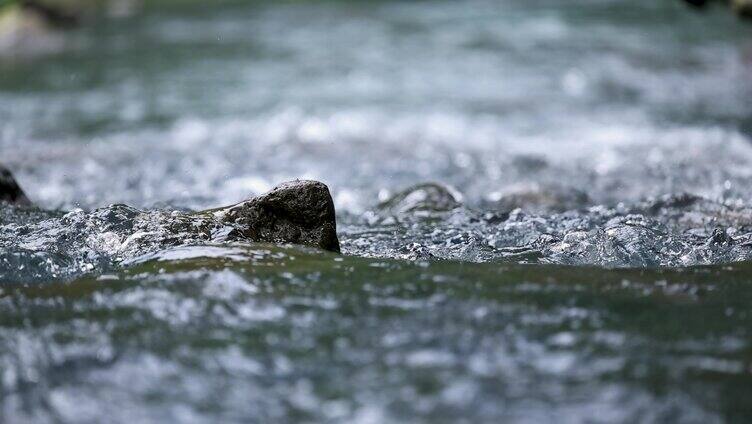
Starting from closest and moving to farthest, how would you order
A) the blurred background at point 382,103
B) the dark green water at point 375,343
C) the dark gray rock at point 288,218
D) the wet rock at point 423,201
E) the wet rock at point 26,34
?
the dark green water at point 375,343, the dark gray rock at point 288,218, the wet rock at point 423,201, the blurred background at point 382,103, the wet rock at point 26,34

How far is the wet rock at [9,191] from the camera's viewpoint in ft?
19.8

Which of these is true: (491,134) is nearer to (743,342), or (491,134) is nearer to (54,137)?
(54,137)

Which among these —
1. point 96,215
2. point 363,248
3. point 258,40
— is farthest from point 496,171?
point 258,40

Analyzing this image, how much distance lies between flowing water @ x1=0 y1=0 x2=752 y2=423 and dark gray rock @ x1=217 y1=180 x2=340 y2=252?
11.1 inches

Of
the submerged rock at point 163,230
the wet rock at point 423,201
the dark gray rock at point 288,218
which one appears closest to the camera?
the submerged rock at point 163,230

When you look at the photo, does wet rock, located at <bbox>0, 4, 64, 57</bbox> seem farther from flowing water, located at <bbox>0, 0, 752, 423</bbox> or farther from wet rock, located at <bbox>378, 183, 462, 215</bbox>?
wet rock, located at <bbox>378, 183, 462, 215</bbox>

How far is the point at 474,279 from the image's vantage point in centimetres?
362

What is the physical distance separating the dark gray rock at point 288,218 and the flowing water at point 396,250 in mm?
281

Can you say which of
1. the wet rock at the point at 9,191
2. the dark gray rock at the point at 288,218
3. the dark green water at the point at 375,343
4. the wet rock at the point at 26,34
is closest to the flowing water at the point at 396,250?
the dark green water at the point at 375,343

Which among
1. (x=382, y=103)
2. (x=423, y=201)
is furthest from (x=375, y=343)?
(x=382, y=103)

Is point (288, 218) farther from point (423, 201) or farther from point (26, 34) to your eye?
point (26, 34)

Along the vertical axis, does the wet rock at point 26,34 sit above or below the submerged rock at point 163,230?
above

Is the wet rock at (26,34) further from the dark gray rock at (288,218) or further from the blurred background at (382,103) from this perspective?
the dark gray rock at (288,218)

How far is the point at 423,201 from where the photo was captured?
614cm
